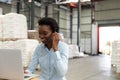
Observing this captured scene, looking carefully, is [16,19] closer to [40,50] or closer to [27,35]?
[27,35]

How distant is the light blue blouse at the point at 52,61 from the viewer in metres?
1.96

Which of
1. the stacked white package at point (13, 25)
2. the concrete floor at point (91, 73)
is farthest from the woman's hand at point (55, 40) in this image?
the stacked white package at point (13, 25)

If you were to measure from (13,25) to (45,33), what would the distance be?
5.40m

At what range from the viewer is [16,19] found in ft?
23.7

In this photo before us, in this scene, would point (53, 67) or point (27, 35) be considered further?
point (27, 35)

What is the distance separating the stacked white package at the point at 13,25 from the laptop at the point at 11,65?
16.5 feet

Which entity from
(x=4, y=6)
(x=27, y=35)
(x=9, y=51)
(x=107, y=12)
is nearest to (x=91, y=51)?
(x=107, y=12)

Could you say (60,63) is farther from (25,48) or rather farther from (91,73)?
(91,73)

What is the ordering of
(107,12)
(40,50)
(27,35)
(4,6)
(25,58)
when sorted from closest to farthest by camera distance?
(40,50) → (25,58) → (27,35) → (4,6) → (107,12)

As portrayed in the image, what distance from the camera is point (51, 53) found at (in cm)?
206

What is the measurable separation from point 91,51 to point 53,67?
18561 mm

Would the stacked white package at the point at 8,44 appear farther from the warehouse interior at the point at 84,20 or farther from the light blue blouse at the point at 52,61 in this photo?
the warehouse interior at the point at 84,20

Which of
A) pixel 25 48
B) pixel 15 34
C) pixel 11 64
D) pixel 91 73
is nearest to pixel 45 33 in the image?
pixel 11 64

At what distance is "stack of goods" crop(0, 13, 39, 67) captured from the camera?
7207mm
